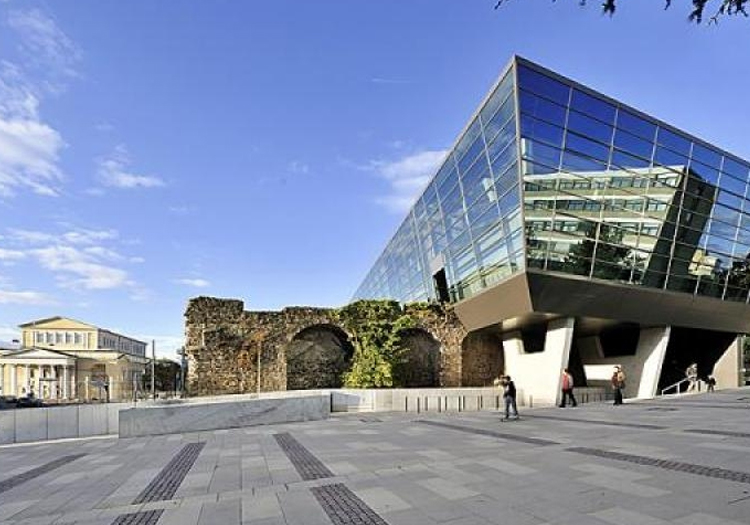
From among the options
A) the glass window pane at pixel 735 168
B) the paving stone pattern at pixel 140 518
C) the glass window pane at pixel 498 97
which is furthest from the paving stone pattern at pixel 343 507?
the glass window pane at pixel 735 168

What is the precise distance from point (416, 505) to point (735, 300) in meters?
32.8

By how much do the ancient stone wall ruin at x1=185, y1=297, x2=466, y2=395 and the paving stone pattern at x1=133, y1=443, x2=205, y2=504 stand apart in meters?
17.8

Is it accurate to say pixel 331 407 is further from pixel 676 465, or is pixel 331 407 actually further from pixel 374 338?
pixel 676 465

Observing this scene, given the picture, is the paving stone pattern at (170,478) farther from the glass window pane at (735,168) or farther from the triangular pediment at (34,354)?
the triangular pediment at (34,354)

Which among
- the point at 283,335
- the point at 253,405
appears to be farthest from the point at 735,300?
the point at 253,405

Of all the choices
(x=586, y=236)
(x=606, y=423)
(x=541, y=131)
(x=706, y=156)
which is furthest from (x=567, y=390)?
(x=706, y=156)

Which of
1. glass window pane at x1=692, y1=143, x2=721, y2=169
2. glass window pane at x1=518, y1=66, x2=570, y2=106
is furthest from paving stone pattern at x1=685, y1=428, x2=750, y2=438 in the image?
glass window pane at x1=692, y1=143, x2=721, y2=169

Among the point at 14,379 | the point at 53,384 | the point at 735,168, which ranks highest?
the point at 735,168

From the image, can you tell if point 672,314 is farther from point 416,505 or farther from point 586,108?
point 416,505

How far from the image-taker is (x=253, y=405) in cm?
1917

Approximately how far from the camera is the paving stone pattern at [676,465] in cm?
768

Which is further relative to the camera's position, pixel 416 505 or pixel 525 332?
pixel 525 332

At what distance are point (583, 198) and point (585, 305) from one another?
199 inches

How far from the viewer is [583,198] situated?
24.5m
